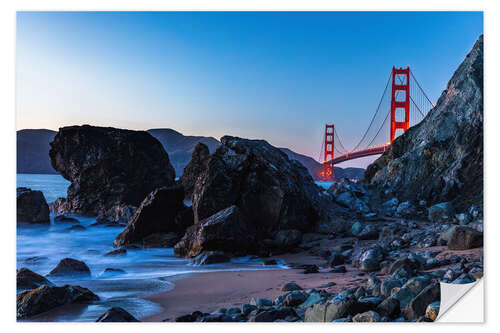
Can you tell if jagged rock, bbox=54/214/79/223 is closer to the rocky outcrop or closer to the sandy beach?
the rocky outcrop

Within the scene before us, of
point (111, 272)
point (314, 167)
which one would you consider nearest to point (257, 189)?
point (314, 167)

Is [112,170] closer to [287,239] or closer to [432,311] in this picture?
[287,239]

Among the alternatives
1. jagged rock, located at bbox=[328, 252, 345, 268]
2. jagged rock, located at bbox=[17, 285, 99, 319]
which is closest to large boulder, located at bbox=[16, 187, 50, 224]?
jagged rock, located at bbox=[17, 285, 99, 319]

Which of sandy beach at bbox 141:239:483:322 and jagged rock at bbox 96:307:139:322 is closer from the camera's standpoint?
jagged rock at bbox 96:307:139:322

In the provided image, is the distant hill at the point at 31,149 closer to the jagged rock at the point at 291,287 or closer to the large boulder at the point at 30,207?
the large boulder at the point at 30,207

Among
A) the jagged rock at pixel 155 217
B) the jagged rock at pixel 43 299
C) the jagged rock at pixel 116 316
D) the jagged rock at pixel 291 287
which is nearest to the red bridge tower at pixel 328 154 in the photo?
the jagged rock at pixel 291 287

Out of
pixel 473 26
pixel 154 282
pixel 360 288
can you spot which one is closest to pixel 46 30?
pixel 154 282
